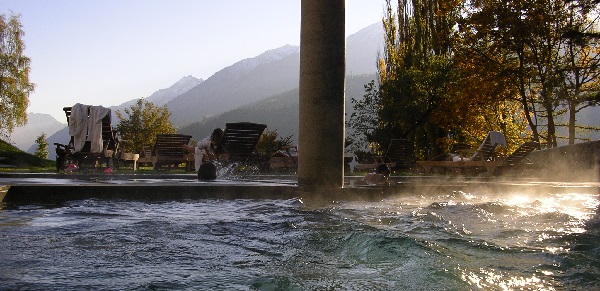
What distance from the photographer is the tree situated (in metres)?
44.7

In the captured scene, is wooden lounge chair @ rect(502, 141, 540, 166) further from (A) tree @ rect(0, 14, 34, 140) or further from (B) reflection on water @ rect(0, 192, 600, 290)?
(A) tree @ rect(0, 14, 34, 140)

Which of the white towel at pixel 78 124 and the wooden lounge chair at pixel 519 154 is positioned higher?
the white towel at pixel 78 124

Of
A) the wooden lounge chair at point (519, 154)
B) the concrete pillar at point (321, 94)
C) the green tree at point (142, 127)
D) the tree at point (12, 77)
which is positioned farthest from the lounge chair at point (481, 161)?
the tree at point (12, 77)

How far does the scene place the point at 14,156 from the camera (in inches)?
1038

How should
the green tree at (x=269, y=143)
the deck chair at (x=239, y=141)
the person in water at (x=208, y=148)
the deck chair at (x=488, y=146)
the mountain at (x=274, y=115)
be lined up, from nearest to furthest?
the person in water at (x=208, y=148)
the deck chair at (x=239, y=141)
the deck chair at (x=488, y=146)
the green tree at (x=269, y=143)
the mountain at (x=274, y=115)

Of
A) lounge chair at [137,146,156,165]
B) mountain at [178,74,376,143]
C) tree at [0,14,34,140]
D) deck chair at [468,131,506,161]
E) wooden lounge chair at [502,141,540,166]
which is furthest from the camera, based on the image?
mountain at [178,74,376,143]

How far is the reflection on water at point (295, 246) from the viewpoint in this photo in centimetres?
267

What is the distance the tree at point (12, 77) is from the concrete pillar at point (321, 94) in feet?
146

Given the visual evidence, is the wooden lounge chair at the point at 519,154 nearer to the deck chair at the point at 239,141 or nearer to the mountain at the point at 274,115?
the deck chair at the point at 239,141

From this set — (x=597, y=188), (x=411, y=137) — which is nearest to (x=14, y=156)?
(x=411, y=137)

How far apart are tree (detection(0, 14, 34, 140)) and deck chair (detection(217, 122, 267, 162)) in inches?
1442

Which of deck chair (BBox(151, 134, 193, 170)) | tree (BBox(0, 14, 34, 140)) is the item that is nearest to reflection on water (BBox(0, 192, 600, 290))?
deck chair (BBox(151, 134, 193, 170))

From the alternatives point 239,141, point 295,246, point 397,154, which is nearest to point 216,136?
point 239,141

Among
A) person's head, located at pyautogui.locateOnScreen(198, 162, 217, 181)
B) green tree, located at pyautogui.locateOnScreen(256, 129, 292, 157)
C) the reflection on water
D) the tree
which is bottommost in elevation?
the reflection on water
